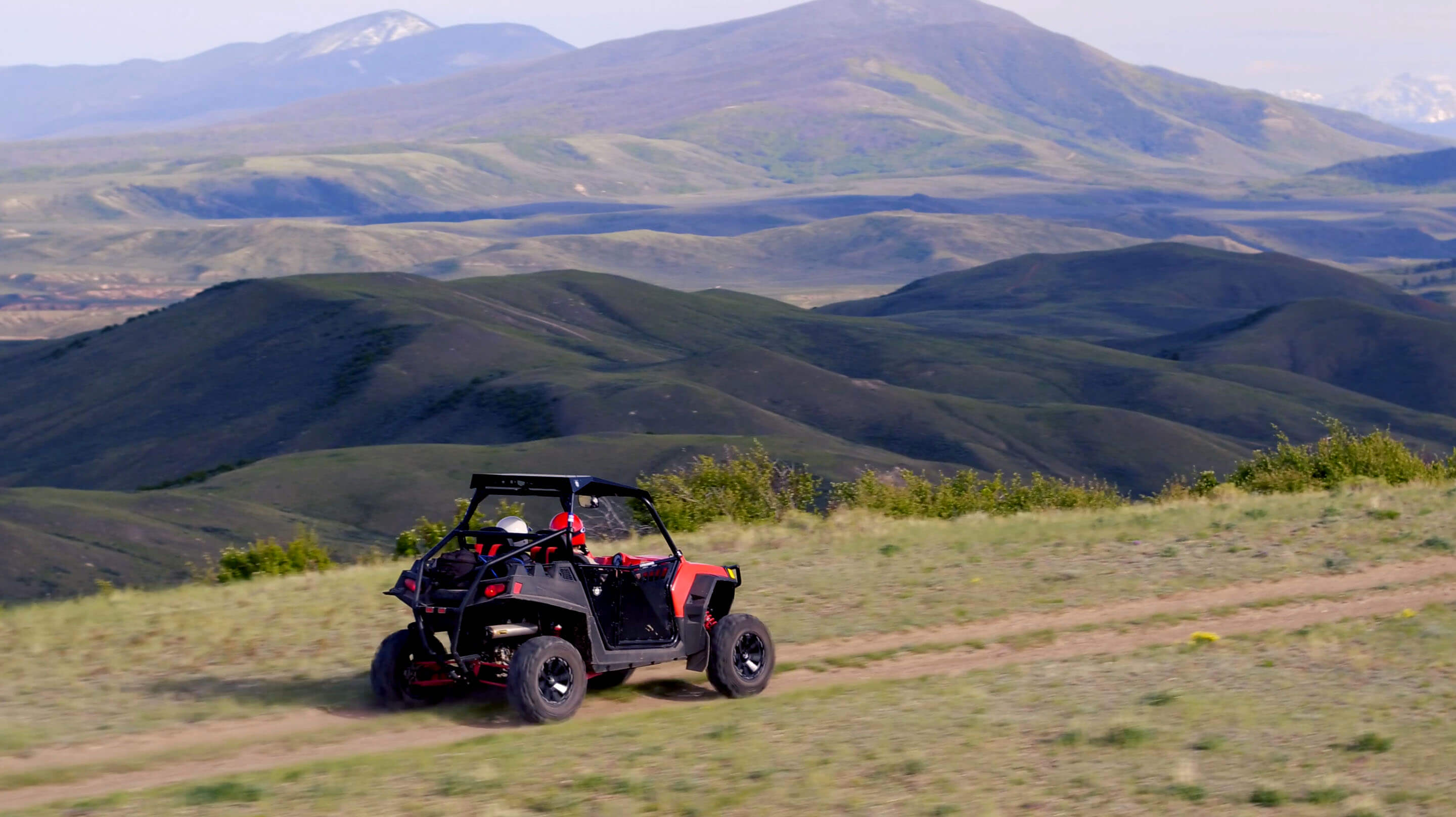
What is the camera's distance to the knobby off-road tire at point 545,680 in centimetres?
1059

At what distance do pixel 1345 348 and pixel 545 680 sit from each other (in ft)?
399

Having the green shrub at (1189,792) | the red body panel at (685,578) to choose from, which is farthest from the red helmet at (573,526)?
the green shrub at (1189,792)

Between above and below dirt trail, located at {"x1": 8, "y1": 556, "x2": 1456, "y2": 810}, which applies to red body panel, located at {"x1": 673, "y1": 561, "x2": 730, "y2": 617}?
above

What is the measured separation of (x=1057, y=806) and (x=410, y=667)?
5187 millimetres

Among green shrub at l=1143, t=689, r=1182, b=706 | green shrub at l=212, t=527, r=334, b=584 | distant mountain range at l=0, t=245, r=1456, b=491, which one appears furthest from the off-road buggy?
distant mountain range at l=0, t=245, r=1456, b=491

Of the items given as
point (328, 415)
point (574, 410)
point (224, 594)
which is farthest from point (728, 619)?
point (328, 415)

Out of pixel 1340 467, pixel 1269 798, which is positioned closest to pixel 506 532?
pixel 1269 798

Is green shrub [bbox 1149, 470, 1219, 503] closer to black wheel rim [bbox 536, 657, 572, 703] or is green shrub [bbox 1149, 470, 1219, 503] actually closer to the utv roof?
the utv roof

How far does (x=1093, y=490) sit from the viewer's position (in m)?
34.8

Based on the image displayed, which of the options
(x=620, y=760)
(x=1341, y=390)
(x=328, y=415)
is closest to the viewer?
(x=620, y=760)

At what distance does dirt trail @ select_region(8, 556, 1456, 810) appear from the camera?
9.60 m

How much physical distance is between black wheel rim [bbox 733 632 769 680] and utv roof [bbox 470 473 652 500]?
1.52 m

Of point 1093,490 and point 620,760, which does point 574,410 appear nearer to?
point 1093,490

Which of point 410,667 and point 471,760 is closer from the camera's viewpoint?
point 471,760
